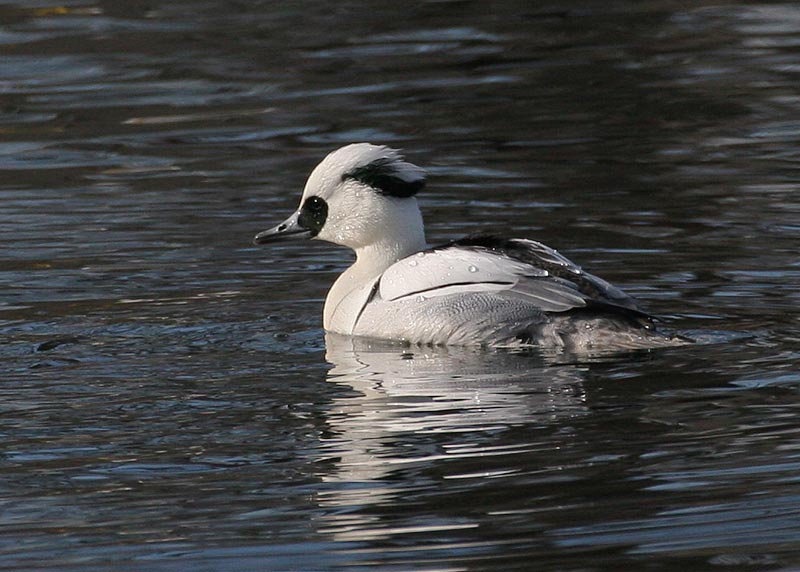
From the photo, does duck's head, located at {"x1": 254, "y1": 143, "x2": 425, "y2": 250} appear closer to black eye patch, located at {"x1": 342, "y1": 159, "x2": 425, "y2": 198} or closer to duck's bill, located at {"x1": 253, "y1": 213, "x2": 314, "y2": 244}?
black eye patch, located at {"x1": 342, "y1": 159, "x2": 425, "y2": 198}

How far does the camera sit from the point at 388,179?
8289mm

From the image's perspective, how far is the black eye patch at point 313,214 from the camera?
8.54 m

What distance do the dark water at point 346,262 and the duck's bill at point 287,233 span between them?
29cm

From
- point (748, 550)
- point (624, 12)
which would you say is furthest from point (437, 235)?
point (624, 12)

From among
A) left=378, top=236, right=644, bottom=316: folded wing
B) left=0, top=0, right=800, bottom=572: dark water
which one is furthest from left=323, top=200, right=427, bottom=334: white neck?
left=378, top=236, right=644, bottom=316: folded wing

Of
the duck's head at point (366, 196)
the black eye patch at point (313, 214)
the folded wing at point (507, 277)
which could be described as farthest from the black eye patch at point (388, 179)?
the folded wing at point (507, 277)

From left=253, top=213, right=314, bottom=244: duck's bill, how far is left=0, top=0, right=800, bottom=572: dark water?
0.29 m

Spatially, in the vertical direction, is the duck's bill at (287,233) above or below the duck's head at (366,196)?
below

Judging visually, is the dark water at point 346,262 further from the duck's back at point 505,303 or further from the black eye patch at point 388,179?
the black eye patch at point 388,179

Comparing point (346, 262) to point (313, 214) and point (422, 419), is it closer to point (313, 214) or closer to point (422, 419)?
point (313, 214)

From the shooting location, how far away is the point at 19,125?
1348 centimetres

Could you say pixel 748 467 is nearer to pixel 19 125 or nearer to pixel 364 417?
pixel 364 417

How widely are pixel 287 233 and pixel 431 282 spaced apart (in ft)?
3.82

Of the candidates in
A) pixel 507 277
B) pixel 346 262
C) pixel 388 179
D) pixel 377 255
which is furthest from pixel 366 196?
pixel 346 262
